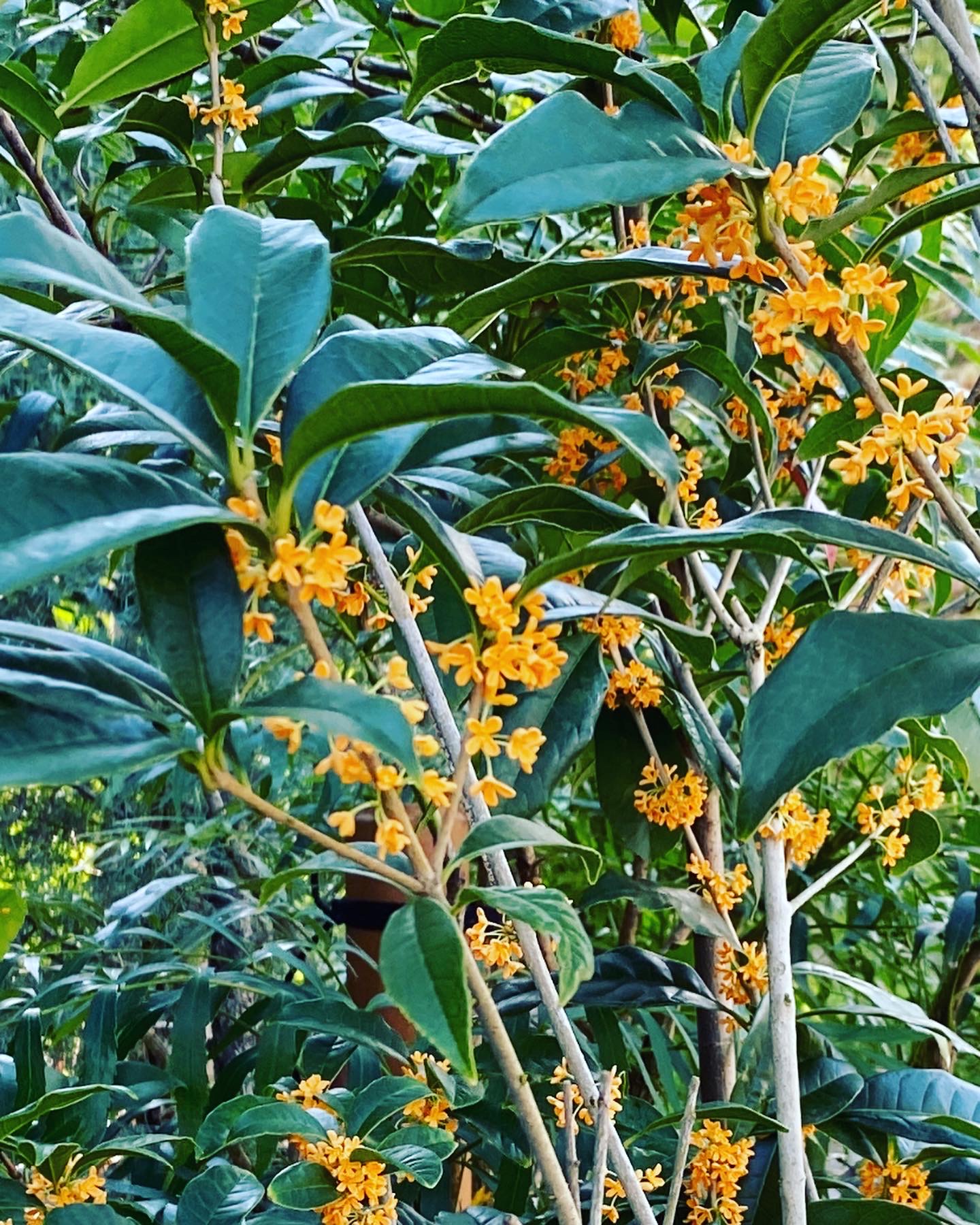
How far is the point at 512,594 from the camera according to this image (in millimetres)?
337

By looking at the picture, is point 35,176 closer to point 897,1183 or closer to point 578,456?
point 578,456

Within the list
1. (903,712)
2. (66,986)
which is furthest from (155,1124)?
(903,712)

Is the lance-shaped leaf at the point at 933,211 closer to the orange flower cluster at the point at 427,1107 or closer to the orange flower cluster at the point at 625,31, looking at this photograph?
the orange flower cluster at the point at 625,31

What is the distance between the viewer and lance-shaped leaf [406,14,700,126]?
1.26ft

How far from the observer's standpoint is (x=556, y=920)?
1.07 ft

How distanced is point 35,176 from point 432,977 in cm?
50

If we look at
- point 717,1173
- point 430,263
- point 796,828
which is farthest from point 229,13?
point 717,1173

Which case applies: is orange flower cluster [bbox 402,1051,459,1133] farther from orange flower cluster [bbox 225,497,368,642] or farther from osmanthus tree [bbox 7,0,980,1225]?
orange flower cluster [bbox 225,497,368,642]

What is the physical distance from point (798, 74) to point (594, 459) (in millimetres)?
244

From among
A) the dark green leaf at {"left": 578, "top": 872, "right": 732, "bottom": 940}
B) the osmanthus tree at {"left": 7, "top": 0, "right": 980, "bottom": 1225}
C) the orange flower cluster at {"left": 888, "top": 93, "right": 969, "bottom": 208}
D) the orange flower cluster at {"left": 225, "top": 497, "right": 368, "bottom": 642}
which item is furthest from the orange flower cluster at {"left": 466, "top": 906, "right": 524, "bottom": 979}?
the orange flower cluster at {"left": 888, "top": 93, "right": 969, "bottom": 208}

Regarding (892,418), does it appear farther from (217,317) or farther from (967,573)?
(217,317)

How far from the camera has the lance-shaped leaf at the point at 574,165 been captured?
366 mm

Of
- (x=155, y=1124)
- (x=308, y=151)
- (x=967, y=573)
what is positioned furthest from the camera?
(x=155, y=1124)

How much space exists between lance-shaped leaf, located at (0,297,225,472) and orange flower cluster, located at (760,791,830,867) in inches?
12.0
